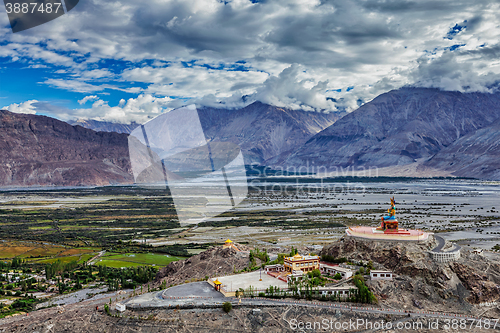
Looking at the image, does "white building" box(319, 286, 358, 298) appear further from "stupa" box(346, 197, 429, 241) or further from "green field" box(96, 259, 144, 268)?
"green field" box(96, 259, 144, 268)

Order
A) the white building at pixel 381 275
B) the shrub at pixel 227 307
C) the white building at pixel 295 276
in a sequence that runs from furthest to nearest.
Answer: the white building at pixel 295 276 → the white building at pixel 381 275 → the shrub at pixel 227 307

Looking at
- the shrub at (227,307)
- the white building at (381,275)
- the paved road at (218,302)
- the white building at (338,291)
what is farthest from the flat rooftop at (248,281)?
the white building at (381,275)

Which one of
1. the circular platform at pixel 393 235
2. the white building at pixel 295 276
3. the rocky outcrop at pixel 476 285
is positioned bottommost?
the rocky outcrop at pixel 476 285

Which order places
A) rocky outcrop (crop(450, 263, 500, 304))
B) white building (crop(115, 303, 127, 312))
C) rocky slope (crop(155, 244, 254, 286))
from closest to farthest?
white building (crop(115, 303, 127, 312)) → rocky outcrop (crop(450, 263, 500, 304)) → rocky slope (crop(155, 244, 254, 286))

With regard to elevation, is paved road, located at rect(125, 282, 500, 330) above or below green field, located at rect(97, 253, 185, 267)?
above

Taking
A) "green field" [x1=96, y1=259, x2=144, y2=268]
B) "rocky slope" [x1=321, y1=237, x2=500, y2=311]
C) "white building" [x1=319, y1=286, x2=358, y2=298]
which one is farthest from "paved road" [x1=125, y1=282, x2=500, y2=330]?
"green field" [x1=96, y1=259, x2=144, y2=268]

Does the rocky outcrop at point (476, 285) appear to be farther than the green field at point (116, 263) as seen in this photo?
No

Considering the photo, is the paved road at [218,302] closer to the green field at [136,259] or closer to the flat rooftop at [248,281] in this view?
the flat rooftop at [248,281]

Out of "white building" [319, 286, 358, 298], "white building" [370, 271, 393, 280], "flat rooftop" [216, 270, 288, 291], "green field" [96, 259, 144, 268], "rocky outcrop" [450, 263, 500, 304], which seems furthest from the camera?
"green field" [96, 259, 144, 268]
